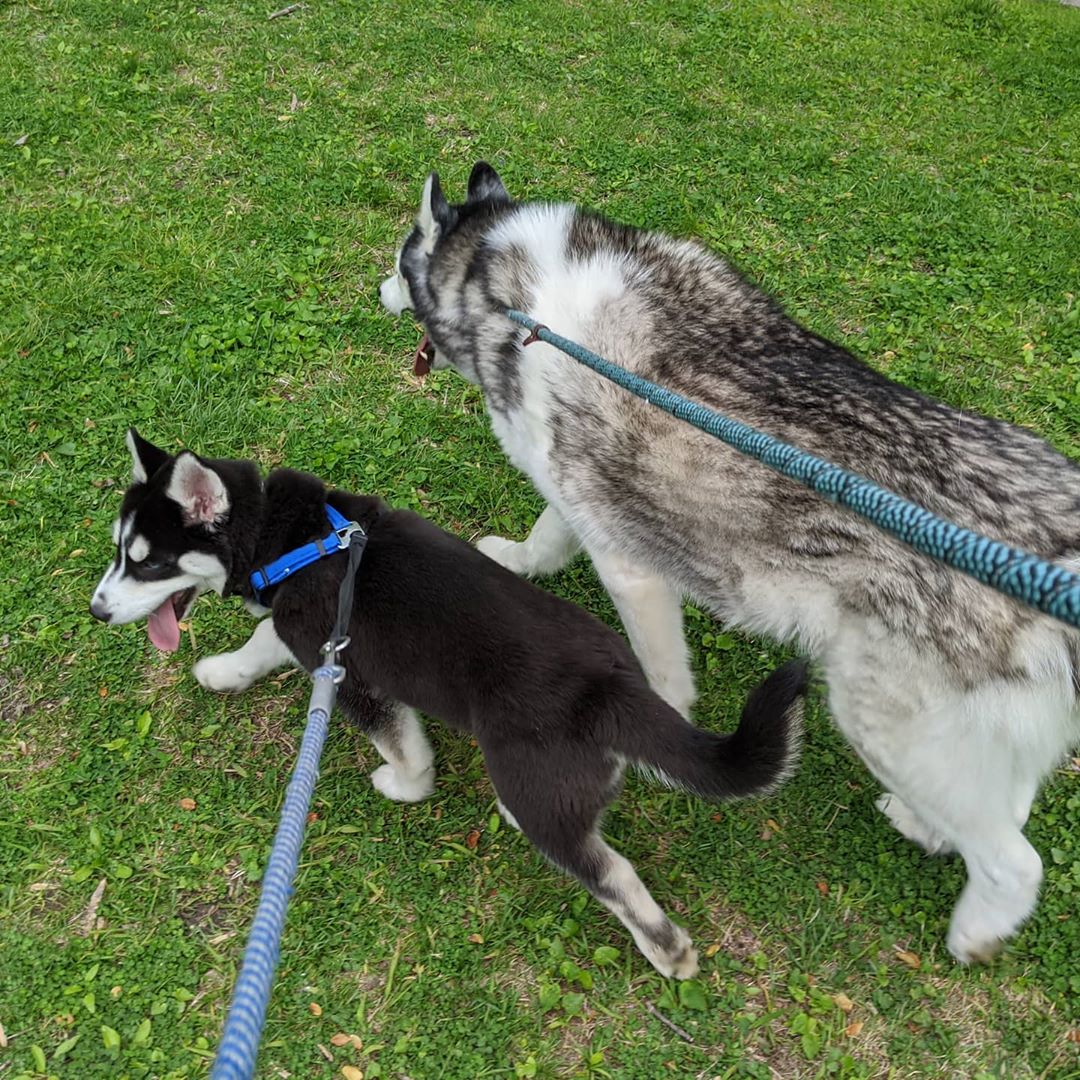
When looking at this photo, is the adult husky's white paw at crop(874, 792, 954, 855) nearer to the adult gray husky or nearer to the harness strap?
the adult gray husky

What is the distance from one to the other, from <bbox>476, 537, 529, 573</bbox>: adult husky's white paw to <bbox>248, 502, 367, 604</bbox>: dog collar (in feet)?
3.05

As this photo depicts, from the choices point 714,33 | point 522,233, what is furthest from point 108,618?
point 714,33

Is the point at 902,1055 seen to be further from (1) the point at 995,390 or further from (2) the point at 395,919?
(1) the point at 995,390

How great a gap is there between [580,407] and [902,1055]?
2239mm

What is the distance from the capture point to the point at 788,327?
2.88 metres

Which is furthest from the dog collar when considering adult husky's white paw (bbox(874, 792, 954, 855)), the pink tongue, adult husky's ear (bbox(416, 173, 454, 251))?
adult husky's white paw (bbox(874, 792, 954, 855))

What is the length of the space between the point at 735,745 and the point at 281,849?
3.87 feet

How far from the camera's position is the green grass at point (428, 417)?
2.64 m

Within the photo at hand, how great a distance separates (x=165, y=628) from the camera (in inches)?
118

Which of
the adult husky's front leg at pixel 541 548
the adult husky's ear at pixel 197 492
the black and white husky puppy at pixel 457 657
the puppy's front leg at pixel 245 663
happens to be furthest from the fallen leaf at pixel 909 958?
the adult husky's ear at pixel 197 492

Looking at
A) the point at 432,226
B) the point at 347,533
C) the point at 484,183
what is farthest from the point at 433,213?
the point at 347,533

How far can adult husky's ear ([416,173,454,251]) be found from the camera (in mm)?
3426

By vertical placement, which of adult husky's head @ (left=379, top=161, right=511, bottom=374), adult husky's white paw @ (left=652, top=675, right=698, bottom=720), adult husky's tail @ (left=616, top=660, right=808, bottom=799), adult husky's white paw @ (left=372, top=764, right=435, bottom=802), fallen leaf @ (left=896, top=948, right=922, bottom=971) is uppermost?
adult husky's head @ (left=379, top=161, right=511, bottom=374)

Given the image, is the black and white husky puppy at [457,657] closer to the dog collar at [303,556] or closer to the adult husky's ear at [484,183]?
the dog collar at [303,556]
